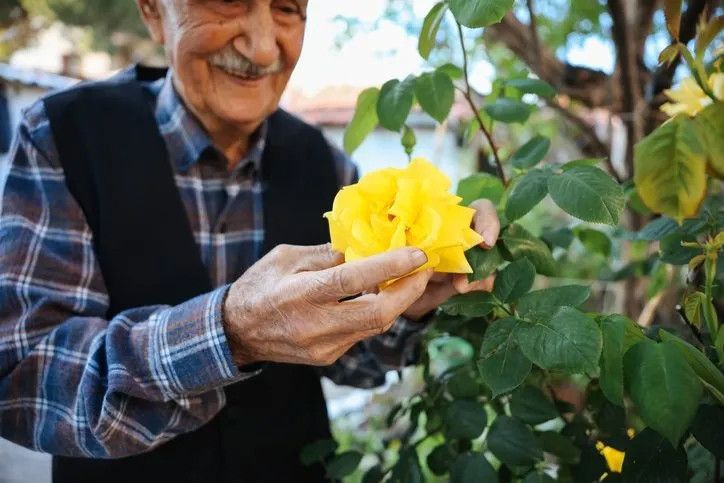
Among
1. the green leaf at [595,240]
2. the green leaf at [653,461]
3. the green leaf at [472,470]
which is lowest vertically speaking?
the green leaf at [472,470]

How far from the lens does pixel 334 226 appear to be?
0.79m

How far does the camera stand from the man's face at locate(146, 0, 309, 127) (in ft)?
3.67

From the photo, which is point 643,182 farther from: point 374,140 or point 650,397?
point 374,140

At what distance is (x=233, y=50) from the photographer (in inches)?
45.3

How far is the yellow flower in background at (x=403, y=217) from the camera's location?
0.76 m

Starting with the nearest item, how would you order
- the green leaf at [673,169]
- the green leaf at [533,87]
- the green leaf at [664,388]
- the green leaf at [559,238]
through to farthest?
the green leaf at [664,388]
the green leaf at [673,169]
the green leaf at [533,87]
the green leaf at [559,238]

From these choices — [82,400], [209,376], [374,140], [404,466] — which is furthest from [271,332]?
[374,140]

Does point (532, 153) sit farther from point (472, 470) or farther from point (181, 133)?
point (181, 133)

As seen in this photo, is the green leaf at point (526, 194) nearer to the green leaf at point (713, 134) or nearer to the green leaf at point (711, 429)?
the green leaf at point (713, 134)

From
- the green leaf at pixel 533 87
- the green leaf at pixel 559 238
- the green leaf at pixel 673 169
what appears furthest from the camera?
the green leaf at pixel 559 238

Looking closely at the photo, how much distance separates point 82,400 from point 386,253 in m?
0.53

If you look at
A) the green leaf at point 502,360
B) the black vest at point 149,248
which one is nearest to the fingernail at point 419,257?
the green leaf at point 502,360

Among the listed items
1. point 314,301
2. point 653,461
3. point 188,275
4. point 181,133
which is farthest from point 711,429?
point 181,133

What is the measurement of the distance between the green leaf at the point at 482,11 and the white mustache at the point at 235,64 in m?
0.48
